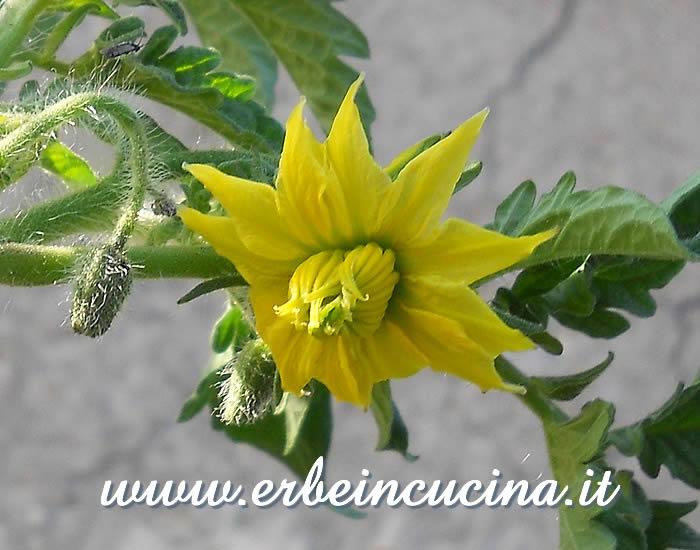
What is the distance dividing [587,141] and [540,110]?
14 centimetres

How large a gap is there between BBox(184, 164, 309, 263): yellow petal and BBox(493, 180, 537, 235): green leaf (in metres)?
0.14

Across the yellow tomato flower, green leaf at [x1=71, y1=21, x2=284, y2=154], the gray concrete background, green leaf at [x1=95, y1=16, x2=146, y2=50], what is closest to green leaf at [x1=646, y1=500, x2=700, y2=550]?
the yellow tomato flower

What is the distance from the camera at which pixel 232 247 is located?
0.40 meters

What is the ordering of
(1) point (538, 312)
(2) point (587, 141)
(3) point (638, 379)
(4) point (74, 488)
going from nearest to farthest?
(1) point (538, 312), (4) point (74, 488), (3) point (638, 379), (2) point (587, 141)

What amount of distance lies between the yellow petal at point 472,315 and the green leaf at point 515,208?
0.11 metres

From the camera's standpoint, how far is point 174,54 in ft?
1.92

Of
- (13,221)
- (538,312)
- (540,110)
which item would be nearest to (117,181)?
(13,221)

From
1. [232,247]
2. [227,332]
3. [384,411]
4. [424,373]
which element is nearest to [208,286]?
[232,247]

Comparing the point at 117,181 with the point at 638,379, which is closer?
the point at 117,181

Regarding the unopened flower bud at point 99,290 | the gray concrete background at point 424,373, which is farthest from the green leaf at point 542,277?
the gray concrete background at point 424,373

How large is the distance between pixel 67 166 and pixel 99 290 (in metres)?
0.17

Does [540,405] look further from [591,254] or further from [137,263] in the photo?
[137,263]

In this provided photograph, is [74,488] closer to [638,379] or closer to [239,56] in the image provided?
[638,379]

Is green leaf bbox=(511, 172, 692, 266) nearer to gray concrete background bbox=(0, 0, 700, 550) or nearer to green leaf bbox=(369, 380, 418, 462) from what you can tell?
green leaf bbox=(369, 380, 418, 462)
